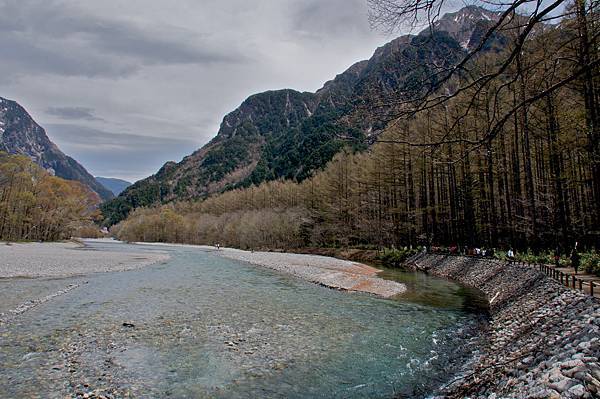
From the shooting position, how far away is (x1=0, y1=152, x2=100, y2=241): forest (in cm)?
5486

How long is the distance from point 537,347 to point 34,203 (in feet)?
229

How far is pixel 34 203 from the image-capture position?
5803 centimetres

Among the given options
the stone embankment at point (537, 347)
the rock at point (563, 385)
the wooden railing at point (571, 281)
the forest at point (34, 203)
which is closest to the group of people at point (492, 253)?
the wooden railing at point (571, 281)

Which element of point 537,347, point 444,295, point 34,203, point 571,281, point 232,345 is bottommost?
point 444,295

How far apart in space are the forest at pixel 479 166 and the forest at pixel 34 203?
3219 centimetres

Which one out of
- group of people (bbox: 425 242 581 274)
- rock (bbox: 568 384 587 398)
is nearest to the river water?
rock (bbox: 568 384 587 398)

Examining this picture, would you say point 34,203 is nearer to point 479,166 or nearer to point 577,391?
point 479,166

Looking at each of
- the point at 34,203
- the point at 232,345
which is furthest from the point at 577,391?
the point at 34,203

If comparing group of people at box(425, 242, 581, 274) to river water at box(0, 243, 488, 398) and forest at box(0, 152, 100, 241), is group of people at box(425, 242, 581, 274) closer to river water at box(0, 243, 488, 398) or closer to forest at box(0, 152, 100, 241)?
river water at box(0, 243, 488, 398)

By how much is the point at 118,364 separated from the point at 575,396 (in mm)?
8440

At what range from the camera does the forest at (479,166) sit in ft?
15.1

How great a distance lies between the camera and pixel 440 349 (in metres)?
9.87

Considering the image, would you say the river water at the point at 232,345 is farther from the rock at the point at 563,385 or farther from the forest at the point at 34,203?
the forest at the point at 34,203

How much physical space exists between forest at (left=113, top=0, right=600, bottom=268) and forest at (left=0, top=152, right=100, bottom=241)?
32.2 meters
